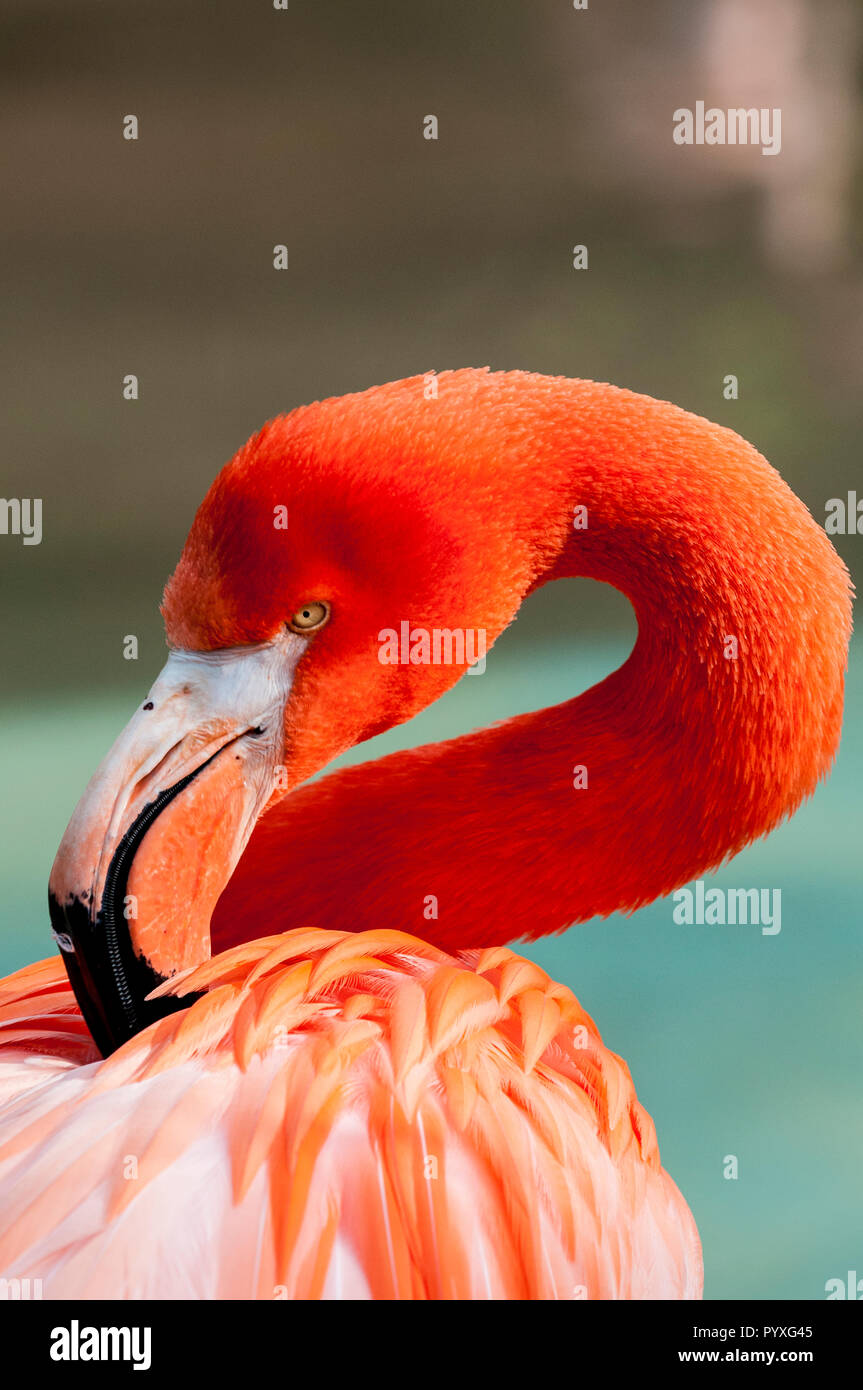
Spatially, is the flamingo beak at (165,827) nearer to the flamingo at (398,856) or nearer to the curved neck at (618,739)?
the flamingo at (398,856)

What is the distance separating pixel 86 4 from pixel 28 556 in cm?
102

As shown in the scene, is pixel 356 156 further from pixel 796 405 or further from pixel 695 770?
pixel 695 770

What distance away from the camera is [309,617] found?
47.7 inches

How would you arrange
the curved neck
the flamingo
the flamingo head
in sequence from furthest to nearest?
1. the curved neck
2. the flamingo head
3. the flamingo

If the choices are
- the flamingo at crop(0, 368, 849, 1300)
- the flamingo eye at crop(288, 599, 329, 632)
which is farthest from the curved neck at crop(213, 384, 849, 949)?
the flamingo eye at crop(288, 599, 329, 632)

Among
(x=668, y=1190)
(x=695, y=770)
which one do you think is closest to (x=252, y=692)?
(x=695, y=770)

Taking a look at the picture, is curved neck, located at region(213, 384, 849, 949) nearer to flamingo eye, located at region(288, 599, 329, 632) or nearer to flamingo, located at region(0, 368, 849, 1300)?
flamingo, located at region(0, 368, 849, 1300)

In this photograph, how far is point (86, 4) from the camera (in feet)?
7.25

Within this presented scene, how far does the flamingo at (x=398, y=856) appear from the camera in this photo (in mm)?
1034

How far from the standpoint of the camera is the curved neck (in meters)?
1.28

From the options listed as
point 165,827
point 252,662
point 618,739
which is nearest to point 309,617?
point 252,662

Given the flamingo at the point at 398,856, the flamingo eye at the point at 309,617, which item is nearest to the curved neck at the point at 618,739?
the flamingo at the point at 398,856

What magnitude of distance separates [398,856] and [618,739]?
268mm

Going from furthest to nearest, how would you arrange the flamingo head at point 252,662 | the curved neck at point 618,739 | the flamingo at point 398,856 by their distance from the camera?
the curved neck at point 618,739
the flamingo head at point 252,662
the flamingo at point 398,856
